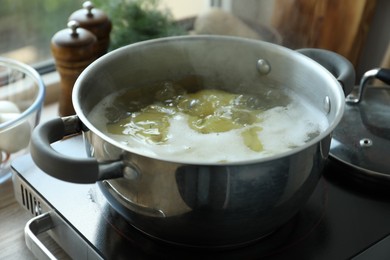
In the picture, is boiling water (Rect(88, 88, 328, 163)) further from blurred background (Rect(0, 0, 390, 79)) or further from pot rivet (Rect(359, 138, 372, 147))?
blurred background (Rect(0, 0, 390, 79))

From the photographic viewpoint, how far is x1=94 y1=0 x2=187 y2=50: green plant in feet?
3.37

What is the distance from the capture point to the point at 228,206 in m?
0.54

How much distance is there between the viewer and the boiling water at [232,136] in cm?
61

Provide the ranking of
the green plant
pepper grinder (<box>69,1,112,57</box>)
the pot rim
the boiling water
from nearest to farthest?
the pot rim, the boiling water, pepper grinder (<box>69,1,112,57</box>), the green plant

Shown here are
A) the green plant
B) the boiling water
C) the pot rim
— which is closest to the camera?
the pot rim

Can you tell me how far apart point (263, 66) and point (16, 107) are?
416 mm

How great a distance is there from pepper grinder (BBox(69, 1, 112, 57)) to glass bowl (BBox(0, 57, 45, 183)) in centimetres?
11

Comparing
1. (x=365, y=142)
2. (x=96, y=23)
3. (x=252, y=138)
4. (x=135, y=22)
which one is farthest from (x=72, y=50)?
(x=365, y=142)

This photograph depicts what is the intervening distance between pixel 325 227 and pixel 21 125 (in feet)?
1.50

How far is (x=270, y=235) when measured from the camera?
646 mm

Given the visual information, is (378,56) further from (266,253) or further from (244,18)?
(266,253)

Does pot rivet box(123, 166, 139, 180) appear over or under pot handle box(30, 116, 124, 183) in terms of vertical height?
under

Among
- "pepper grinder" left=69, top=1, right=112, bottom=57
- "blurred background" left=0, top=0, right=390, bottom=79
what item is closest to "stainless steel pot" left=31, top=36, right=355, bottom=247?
"pepper grinder" left=69, top=1, right=112, bottom=57

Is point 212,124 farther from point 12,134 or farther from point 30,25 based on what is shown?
point 30,25
